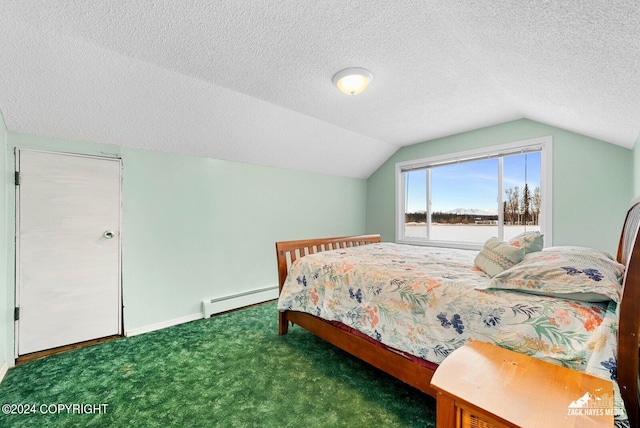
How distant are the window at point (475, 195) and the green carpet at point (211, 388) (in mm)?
2448

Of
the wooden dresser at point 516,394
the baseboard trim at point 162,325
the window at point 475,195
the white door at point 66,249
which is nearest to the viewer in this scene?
the wooden dresser at point 516,394

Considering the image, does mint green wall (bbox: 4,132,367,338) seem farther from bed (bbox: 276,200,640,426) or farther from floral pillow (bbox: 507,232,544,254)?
floral pillow (bbox: 507,232,544,254)

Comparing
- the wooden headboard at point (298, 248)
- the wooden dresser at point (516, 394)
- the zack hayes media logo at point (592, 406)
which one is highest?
the wooden headboard at point (298, 248)

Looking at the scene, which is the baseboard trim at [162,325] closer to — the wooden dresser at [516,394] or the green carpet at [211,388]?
the green carpet at [211,388]

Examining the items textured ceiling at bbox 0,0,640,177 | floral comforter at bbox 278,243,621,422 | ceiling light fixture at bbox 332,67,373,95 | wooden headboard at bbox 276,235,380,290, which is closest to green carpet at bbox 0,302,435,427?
floral comforter at bbox 278,243,621,422

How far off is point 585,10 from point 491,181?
2688 mm

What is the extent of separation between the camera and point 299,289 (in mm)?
2295

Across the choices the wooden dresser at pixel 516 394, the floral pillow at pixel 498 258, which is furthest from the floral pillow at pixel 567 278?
the wooden dresser at pixel 516 394

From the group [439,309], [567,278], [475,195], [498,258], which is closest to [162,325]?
[439,309]

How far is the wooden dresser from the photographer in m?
0.76

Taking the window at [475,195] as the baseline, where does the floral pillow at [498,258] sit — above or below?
below

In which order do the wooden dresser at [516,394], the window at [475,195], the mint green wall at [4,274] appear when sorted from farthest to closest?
the window at [475,195]
the mint green wall at [4,274]
the wooden dresser at [516,394]

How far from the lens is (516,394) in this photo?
0.86 m

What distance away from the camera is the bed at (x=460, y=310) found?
38.7 inches
